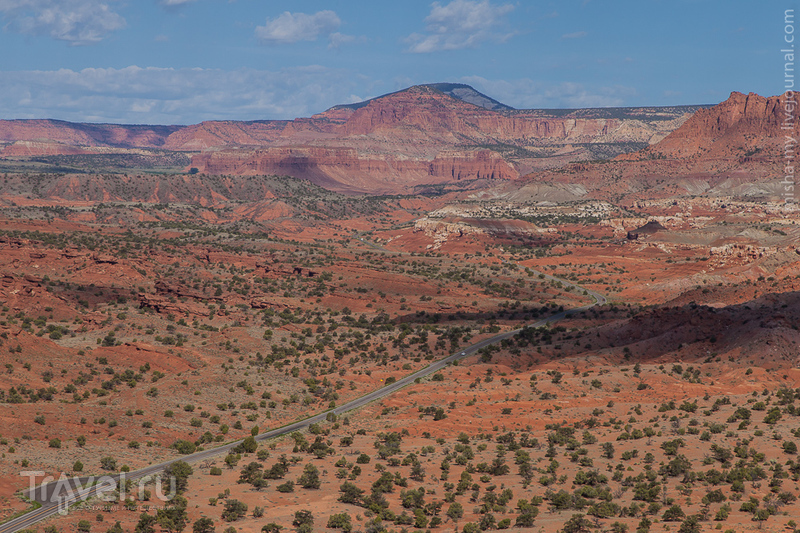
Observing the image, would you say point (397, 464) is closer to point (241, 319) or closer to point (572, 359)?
point (572, 359)

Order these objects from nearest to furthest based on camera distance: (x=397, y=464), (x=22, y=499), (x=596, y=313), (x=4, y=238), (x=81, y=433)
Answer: (x=22, y=499)
(x=397, y=464)
(x=81, y=433)
(x=596, y=313)
(x=4, y=238)

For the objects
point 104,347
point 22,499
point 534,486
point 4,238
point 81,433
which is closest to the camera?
point 22,499

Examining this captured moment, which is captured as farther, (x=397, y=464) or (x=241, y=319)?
(x=241, y=319)

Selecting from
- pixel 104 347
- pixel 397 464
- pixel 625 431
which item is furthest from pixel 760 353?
pixel 104 347

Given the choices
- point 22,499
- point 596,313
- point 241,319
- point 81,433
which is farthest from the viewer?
point 596,313

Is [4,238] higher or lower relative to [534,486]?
higher

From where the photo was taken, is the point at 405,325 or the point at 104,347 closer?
the point at 104,347

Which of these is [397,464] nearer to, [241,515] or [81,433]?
[241,515]

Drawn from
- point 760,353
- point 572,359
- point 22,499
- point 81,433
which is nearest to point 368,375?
point 572,359

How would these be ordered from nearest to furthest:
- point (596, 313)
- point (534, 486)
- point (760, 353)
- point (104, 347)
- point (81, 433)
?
point (534, 486) → point (81, 433) → point (760, 353) → point (104, 347) → point (596, 313)
